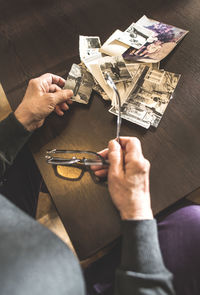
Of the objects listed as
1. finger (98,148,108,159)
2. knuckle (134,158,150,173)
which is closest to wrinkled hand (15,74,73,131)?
finger (98,148,108,159)

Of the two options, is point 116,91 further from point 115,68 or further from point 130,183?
point 130,183

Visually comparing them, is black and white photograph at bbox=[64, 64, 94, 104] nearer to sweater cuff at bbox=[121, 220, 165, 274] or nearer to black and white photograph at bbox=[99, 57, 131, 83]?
black and white photograph at bbox=[99, 57, 131, 83]

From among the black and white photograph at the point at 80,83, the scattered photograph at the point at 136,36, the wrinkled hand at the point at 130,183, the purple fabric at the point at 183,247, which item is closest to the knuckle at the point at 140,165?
the wrinkled hand at the point at 130,183

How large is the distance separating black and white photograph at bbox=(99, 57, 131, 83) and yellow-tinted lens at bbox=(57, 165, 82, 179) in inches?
15.2

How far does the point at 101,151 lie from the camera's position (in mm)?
633

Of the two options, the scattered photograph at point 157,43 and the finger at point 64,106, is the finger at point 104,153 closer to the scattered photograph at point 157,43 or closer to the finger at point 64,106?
the finger at point 64,106

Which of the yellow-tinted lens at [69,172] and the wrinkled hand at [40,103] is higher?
the wrinkled hand at [40,103]

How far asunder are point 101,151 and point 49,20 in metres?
0.75

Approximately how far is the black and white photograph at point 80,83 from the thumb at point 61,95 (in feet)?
0.11

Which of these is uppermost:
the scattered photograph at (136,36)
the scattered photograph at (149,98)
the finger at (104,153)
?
the scattered photograph at (136,36)

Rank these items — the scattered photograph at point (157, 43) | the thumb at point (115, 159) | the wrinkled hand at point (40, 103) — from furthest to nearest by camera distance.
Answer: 1. the scattered photograph at point (157, 43)
2. the wrinkled hand at point (40, 103)
3. the thumb at point (115, 159)

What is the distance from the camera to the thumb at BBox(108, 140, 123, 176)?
1.81 ft

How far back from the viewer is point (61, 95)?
26.8 inches

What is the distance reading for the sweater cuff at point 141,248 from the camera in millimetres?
461
